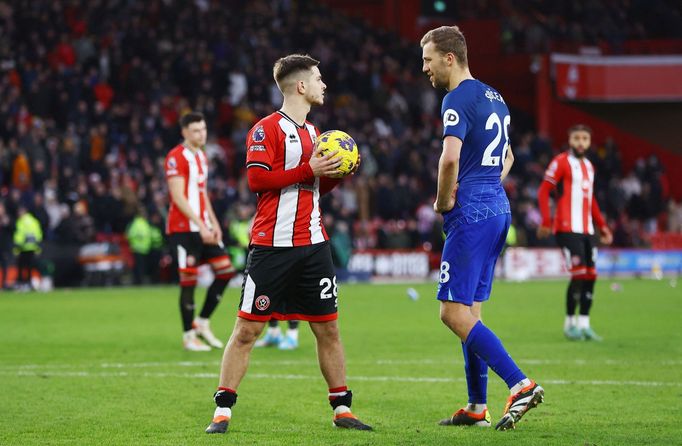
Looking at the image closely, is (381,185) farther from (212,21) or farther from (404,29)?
(404,29)

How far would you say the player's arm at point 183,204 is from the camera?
12383mm

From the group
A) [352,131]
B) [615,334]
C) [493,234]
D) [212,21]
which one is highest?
[212,21]

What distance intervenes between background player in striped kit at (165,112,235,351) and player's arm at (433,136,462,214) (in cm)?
579

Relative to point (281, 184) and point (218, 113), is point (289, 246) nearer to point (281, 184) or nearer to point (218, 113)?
point (281, 184)

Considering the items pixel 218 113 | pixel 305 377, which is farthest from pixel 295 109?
pixel 218 113

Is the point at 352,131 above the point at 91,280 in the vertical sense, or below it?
above

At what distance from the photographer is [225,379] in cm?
727

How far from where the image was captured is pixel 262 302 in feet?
23.9

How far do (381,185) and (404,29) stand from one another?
12.3 metres

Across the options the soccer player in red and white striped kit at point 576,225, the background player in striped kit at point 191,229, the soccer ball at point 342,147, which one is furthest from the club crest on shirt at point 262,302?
the soccer player in red and white striped kit at point 576,225

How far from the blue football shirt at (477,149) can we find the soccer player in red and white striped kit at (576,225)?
650 centimetres

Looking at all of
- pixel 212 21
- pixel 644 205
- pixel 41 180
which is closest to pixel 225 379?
pixel 41 180

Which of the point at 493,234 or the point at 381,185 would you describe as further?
the point at 381,185

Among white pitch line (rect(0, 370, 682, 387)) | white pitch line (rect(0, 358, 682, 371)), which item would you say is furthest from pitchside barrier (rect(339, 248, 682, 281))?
white pitch line (rect(0, 370, 682, 387))
